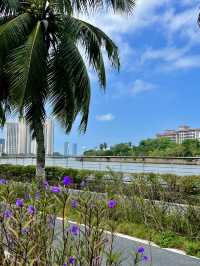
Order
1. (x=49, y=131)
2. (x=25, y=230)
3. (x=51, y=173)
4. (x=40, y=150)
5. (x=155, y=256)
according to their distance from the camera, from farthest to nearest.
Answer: (x=49, y=131), (x=51, y=173), (x=40, y=150), (x=155, y=256), (x=25, y=230)

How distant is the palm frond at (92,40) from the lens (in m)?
14.3

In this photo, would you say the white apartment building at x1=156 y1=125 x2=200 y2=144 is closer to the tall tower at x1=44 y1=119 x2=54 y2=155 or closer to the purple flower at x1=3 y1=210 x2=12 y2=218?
the tall tower at x1=44 y1=119 x2=54 y2=155

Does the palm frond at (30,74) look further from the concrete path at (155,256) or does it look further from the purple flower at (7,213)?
the purple flower at (7,213)

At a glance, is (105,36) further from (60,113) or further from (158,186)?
(158,186)

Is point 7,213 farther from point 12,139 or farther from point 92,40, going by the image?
point 12,139

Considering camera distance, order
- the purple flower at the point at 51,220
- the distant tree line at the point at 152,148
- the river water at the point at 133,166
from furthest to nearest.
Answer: the distant tree line at the point at 152,148, the river water at the point at 133,166, the purple flower at the point at 51,220

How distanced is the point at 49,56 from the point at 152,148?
75592mm

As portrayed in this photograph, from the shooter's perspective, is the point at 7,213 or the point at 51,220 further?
the point at 51,220

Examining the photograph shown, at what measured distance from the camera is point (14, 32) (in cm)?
1370

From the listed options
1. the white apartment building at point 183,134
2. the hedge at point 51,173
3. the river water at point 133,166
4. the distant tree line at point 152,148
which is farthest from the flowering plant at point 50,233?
the white apartment building at point 183,134

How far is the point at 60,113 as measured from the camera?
14.7 meters

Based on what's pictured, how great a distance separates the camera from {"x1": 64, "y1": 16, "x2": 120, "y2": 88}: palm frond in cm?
1433

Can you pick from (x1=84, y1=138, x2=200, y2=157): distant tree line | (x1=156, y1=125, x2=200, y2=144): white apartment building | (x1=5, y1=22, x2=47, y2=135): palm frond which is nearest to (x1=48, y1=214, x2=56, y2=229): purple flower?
(x1=5, y1=22, x2=47, y2=135): palm frond

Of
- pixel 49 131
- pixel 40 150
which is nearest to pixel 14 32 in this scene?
pixel 40 150
